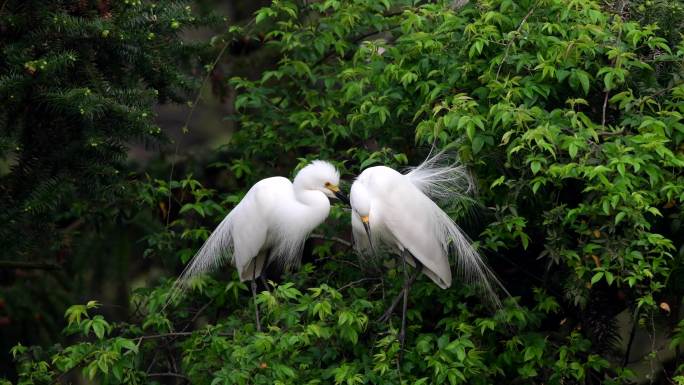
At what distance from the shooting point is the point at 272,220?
385 centimetres

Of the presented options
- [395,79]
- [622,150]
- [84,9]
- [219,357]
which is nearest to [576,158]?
[622,150]

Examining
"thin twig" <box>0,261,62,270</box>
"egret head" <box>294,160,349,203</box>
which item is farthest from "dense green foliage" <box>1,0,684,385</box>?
"thin twig" <box>0,261,62,270</box>

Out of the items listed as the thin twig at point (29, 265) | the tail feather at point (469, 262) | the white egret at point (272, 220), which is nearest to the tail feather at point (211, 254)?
the white egret at point (272, 220)

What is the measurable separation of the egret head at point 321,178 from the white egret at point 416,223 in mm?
142

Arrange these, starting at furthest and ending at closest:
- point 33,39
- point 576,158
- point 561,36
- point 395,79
A: point 395,79 < point 561,36 < point 576,158 < point 33,39

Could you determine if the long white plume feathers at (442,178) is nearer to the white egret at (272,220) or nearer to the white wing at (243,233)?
the white egret at (272,220)

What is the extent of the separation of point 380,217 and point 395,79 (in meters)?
0.59

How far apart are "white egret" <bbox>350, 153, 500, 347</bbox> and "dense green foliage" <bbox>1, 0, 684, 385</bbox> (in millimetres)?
83

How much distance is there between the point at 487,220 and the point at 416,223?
0.31 m

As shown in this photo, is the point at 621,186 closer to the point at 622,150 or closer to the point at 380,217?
the point at 622,150

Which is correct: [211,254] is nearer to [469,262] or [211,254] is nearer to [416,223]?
[416,223]

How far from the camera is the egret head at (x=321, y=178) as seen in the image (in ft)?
12.1

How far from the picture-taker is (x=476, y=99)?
3635 millimetres

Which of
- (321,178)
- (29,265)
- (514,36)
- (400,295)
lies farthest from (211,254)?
(514,36)
